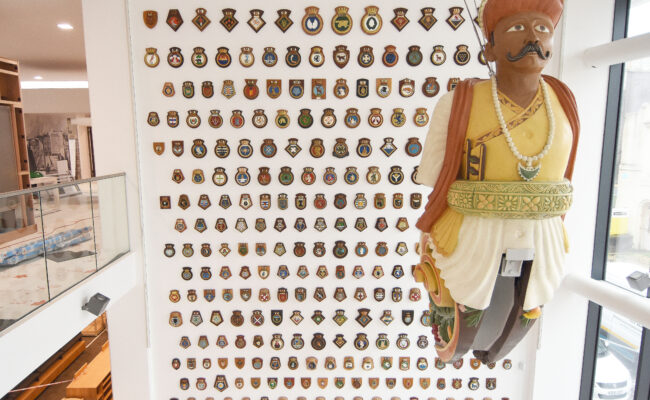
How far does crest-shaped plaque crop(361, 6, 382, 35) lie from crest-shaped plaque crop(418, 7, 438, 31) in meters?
0.38

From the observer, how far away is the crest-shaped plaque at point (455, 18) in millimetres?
3238

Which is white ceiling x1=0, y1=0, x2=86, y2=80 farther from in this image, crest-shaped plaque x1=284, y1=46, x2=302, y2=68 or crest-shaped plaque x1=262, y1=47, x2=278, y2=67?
crest-shaped plaque x1=284, y1=46, x2=302, y2=68

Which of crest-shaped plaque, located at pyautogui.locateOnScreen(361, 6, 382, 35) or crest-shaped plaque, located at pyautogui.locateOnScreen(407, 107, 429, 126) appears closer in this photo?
crest-shaped plaque, located at pyautogui.locateOnScreen(361, 6, 382, 35)

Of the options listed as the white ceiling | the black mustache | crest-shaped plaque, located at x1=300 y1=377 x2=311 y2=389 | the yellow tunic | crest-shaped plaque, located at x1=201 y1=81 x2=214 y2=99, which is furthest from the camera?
the white ceiling

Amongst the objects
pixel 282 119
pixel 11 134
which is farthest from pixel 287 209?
pixel 11 134

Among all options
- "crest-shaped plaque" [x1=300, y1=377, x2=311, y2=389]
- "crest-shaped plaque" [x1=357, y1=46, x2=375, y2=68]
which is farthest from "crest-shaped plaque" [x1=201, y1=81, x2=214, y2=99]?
"crest-shaped plaque" [x1=300, y1=377, x2=311, y2=389]

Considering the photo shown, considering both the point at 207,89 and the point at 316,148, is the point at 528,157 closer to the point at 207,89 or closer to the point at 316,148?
the point at 316,148

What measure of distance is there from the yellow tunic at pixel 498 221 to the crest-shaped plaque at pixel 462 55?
1.69 metres

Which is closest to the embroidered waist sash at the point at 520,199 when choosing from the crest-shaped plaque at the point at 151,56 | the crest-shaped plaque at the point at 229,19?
the crest-shaped plaque at the point at 229,19

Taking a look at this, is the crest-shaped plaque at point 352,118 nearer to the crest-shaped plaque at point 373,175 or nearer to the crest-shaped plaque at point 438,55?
the crest-shaped plaque at point 373,175

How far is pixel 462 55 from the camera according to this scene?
10.8ft

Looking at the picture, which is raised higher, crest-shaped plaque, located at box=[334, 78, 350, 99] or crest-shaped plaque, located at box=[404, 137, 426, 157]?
crest-shaped plaque, located at box=[334, 78, 350, 99]

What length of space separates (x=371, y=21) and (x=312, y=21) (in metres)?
0.53

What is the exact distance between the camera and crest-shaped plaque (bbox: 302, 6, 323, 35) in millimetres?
3230
